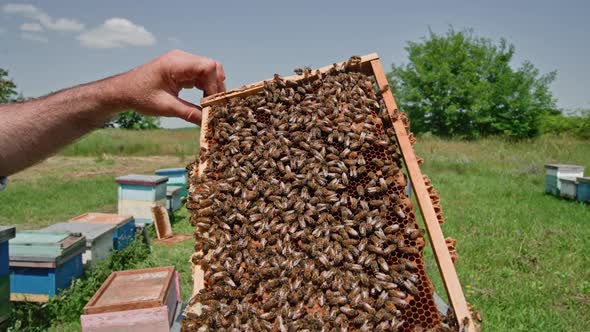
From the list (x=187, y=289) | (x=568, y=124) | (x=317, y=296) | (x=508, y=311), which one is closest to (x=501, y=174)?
(x=508, y=311)

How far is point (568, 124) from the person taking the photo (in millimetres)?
38188

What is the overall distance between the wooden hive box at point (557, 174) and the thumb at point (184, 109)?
535 inches

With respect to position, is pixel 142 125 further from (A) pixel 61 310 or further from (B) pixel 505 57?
(A) pixel 61 310

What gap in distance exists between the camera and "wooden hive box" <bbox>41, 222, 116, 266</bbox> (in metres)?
6.64

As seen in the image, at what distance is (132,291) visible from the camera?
4.50 meters

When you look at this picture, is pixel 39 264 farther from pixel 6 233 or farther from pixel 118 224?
pixel 118 224

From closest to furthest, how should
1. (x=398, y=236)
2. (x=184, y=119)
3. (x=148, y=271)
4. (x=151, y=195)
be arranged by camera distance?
(x=398, y=236) < (x=184, y=119) < (x=148, y=271) < (x=151, y=195)

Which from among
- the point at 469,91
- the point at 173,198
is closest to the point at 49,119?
the point at 173,198

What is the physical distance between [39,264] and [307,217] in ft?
14.9

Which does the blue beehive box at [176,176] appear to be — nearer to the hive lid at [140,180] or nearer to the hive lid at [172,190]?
the hive lid at [172,190]

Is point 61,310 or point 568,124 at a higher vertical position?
point 568,124

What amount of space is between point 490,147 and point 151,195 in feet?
74.4

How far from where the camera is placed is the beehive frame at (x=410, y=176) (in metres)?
2.34

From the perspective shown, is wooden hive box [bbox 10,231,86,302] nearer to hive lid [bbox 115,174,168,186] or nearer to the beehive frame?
the beehive frame
